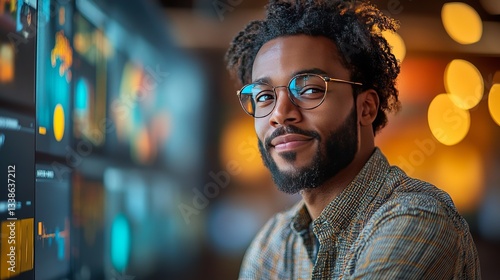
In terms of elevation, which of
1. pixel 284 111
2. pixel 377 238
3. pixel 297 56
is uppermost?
pixel 297 56

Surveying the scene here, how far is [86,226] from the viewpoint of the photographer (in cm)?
192

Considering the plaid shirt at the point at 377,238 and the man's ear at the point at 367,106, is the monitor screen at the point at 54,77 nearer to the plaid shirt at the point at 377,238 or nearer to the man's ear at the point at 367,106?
the plaid shirt at the point at 377,238

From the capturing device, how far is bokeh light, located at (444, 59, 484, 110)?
2.39 m

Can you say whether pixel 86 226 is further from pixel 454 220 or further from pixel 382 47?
pixel 454 220

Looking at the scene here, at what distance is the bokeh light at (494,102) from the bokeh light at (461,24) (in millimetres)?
194

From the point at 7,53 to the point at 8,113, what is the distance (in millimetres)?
98

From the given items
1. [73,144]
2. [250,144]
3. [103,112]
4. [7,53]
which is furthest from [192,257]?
[7,53]

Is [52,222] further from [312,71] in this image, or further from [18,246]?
[312,71]

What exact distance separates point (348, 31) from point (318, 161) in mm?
278

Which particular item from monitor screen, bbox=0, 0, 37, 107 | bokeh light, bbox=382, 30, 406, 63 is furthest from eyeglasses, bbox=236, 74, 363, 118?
bokeh light, bbox=382, 30, 406, 63

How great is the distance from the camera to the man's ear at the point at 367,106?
125 cm

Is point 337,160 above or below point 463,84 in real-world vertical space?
below

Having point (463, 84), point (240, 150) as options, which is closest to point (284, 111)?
point (240, 150)

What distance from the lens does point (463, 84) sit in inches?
95.3
